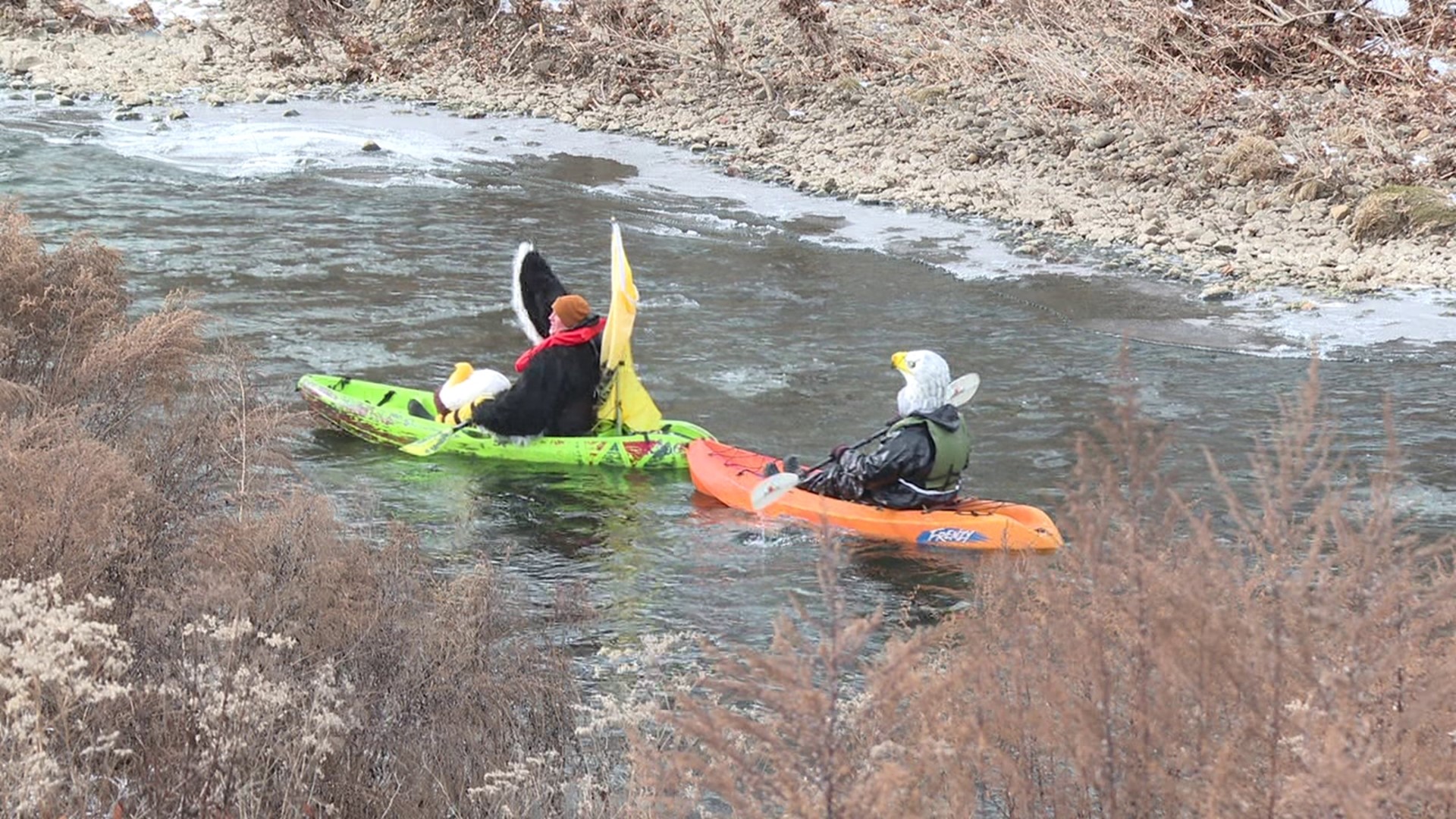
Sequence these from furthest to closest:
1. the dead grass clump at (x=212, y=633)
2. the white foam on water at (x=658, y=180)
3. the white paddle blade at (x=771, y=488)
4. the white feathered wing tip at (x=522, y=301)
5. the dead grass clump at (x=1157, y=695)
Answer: the white foam on water at (x=658, y=180)
the white feathered wing tip at (x=522, y=301)
the white paddle blade at (x=771, y=488)
the dead grass clump at (x=212, y=633)
the dead grass clump at (x=1157, y=695)

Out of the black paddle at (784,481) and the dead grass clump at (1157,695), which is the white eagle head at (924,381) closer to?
the black paddle at (784,481)

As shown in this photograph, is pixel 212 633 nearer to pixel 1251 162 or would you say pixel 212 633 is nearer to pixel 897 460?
pixel 897 460

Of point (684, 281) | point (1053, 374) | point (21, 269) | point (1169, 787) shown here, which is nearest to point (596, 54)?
point (684, 281)

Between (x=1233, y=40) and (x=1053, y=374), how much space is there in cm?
894

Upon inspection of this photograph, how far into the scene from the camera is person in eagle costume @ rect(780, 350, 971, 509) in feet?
25.4

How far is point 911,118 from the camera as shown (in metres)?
18.8

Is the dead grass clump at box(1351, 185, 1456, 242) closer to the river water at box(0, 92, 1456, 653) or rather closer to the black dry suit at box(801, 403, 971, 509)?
the river water at box(0, 92, 1456, 653)

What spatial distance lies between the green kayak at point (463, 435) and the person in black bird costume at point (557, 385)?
4.2 inches

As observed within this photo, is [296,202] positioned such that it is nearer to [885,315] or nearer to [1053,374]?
[885,315]

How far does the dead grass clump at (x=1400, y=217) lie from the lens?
1366cm

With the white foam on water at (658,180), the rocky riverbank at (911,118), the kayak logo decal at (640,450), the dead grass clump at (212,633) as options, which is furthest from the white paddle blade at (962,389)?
the rocky riverbank at (911,118)

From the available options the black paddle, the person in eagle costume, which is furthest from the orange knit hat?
the person in eagle costume

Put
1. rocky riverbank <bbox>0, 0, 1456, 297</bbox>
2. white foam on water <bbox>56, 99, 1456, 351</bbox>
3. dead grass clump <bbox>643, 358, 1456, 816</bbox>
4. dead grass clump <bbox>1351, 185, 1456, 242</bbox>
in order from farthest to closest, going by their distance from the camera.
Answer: rocky riverbank <bbox>0, 0, 1456, 297</bbox>
dead grass clump <bbox>1351, 185, 1456, 242</bbox>
white foam on water <bbox>56, 99, 1456, 351</bbox>
dead grass clump <bbox>643, 358, 1456, 816</bbox>

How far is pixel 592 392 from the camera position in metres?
9.29
